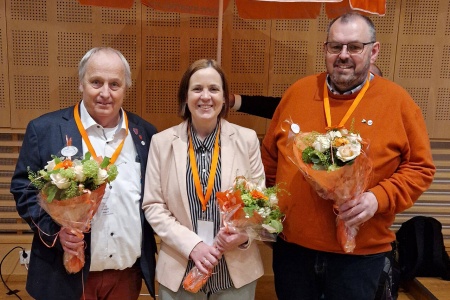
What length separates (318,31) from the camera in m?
4.60

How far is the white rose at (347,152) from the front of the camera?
2.12m

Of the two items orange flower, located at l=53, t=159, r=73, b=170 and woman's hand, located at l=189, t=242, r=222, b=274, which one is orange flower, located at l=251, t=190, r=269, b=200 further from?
orange flower, located at l=53, t=159, r=73, b=170

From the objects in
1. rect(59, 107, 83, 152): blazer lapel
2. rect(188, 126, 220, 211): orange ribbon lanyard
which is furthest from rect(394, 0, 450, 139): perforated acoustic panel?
rect(59, 107, 83, 152): blazer lapel

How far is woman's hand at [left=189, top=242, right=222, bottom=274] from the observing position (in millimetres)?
2367

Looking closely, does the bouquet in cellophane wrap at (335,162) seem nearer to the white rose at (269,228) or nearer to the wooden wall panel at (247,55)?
the white rose at (269,228)

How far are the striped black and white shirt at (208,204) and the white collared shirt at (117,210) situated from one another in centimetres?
32

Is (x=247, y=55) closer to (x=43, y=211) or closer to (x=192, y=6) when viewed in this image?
(x=192, y=6)

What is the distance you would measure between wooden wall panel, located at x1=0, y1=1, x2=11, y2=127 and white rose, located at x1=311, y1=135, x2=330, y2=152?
3.54 m

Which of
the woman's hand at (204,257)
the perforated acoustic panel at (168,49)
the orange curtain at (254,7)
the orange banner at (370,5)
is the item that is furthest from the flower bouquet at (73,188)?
the perforated acoustic panel at (168,49)

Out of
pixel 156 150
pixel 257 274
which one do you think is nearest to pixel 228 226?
pixel 257 274

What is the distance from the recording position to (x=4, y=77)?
4.46m

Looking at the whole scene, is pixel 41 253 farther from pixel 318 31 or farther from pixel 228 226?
pixel 318 31

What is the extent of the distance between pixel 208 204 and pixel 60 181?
78 cm

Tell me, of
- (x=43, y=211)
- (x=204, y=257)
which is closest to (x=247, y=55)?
(x=204, y=257)
